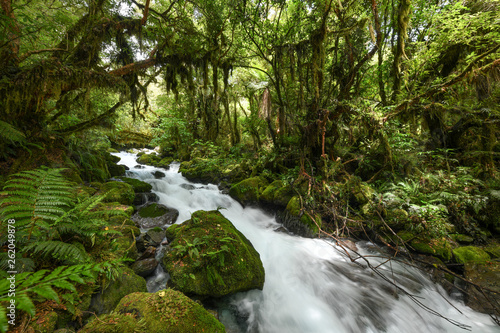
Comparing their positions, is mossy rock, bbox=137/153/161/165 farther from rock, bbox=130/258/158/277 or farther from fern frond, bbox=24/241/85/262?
fern frond, bbox=24/241/85/262

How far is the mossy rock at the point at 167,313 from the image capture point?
5.78ft

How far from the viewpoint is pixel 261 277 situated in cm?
310

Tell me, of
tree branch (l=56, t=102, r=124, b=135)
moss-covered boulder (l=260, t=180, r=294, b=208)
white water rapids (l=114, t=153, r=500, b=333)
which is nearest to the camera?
white water rapids (l=114, t=153, r=500, b=333)

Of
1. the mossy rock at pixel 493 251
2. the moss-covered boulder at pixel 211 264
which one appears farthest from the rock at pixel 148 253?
the mossy rock at pixel 493 251

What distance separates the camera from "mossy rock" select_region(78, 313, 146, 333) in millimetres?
1492

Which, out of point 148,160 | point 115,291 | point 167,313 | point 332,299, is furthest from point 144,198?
point 148,160

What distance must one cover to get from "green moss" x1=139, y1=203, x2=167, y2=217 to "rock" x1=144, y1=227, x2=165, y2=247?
111cm

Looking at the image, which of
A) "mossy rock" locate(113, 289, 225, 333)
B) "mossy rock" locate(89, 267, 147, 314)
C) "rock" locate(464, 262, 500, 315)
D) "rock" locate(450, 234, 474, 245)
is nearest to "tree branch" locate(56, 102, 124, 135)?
"mossy rock" locate(89, 267, 147, 314)

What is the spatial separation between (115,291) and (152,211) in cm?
299

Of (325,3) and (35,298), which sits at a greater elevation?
(325,3)

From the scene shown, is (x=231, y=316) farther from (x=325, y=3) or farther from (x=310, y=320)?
(x=325, y=3)

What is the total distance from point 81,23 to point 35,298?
6081mm

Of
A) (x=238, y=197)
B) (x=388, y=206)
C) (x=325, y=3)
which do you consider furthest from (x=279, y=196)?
(x=325, y=3)

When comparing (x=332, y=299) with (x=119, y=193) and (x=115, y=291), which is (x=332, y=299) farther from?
(x=119, y=193)
